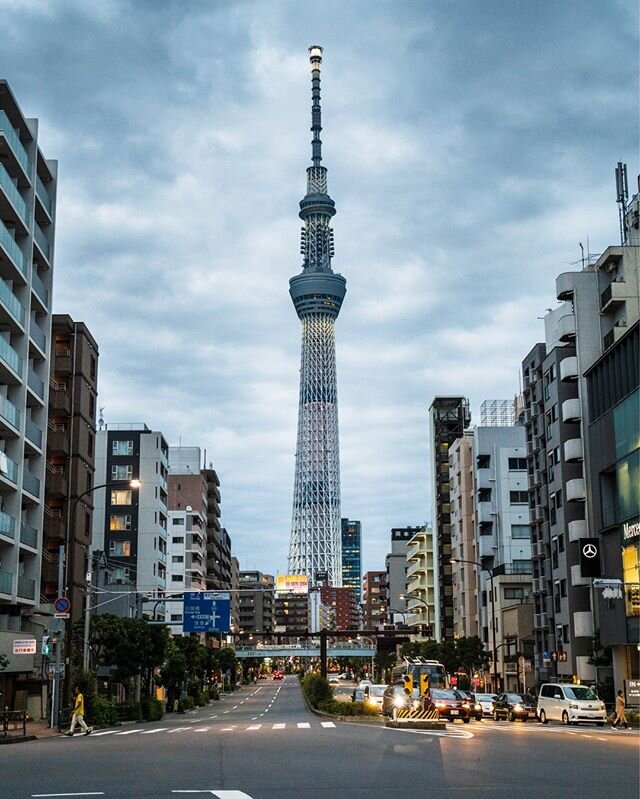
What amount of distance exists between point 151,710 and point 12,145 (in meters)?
34.8

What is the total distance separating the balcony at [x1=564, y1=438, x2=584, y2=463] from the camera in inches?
3061

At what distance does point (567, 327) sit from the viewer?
7931 cm

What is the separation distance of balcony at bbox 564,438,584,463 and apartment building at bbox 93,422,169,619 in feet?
166

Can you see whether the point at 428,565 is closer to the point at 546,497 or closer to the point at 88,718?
the point at 546,497

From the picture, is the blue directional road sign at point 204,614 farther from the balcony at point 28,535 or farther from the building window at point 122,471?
the building window at point 122,471

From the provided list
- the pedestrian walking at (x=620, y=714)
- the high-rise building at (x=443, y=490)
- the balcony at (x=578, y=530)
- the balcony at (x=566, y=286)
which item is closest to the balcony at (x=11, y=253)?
the pedestrian walking at (x=620, y=714)

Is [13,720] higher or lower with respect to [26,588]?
lower

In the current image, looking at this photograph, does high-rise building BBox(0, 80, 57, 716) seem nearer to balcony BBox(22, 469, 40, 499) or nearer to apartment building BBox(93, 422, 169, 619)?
balcony BBox(22, 469, 40, 499)

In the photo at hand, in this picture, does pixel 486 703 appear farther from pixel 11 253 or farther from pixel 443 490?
pixel 443 490

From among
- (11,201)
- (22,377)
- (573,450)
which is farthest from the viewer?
(573,450)

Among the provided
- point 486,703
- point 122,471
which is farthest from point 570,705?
point 122,471

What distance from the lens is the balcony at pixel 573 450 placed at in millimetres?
77750

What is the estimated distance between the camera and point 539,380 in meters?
86.3

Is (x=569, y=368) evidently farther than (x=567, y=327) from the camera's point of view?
No
